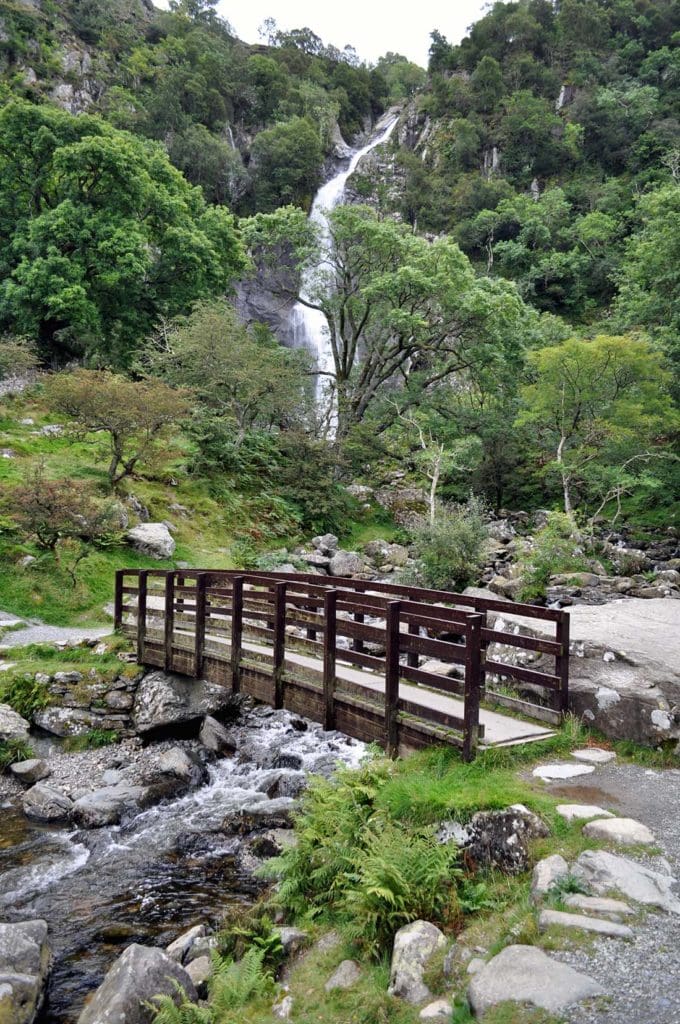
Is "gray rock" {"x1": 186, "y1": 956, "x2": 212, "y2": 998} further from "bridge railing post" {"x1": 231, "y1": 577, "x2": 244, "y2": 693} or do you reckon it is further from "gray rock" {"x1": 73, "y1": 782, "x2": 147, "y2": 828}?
"bridge railing post" {"x1": 231, "y1": 577, "x2": 244, "y2": 693}

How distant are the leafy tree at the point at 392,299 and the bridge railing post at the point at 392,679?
2170 cm

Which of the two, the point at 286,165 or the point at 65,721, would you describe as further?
the point at 286,165

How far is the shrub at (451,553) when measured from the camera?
1788cm

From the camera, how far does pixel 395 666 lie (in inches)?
262

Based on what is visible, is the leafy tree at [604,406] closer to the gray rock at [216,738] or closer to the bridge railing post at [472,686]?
the gray rock at [216,738]

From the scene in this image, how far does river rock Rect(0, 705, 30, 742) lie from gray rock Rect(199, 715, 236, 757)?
9.42 ft

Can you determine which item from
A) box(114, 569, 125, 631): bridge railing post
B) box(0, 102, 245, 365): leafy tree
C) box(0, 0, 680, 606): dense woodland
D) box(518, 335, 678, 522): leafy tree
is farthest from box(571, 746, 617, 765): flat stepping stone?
box(0, 102, 245, 365): leafy tree

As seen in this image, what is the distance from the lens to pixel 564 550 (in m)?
18.3

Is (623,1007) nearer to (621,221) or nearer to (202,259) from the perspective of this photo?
(202,259)

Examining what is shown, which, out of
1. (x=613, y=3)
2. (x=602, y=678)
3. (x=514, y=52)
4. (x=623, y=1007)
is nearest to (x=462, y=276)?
(x=602, y=678)

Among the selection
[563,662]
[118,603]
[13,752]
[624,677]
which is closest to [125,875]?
[13,752]

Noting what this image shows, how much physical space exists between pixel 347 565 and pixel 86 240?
64.3ft

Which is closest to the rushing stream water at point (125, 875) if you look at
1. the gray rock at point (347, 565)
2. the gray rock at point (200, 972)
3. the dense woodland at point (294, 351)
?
the gray rock at point (200, 972)

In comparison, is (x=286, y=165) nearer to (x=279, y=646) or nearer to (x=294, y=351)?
(x=294, y=351)
